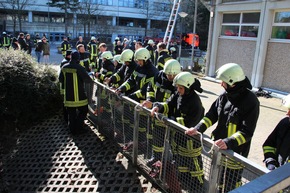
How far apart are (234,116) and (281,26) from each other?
9.12m

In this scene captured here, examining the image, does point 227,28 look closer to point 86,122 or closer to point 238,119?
point 86,122

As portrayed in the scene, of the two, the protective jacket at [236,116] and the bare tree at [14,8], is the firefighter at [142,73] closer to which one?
the protective jacket at [236,116]

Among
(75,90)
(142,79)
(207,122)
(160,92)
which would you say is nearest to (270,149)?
(207,122)

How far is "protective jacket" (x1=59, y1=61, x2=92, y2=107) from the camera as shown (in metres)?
5.66

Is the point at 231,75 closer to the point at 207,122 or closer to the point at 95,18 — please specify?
the point at 207,122

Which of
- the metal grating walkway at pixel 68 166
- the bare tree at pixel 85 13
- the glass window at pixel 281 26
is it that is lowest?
the metal grating walkway at pixel 68 166

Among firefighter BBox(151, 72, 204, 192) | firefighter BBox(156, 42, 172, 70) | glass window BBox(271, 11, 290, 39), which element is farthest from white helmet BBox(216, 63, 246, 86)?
glass window BBox(271, 11, 290, 39)

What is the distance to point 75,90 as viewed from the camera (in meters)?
5.73

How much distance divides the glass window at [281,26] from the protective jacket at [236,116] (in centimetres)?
867

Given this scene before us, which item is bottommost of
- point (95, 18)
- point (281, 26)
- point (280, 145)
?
point (280, 145)

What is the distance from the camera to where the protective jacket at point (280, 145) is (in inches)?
108

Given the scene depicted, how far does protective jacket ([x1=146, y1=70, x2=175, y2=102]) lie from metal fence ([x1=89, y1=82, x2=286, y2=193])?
0.43 meters

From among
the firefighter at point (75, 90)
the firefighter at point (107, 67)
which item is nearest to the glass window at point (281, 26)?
the firefighter at point (107, 67)

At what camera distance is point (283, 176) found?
1.20 m
